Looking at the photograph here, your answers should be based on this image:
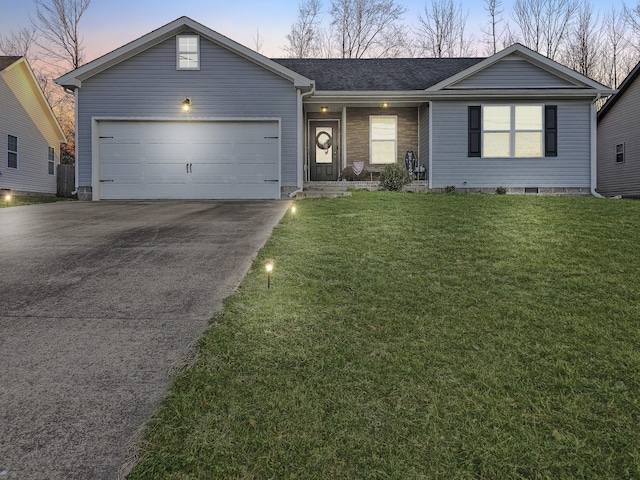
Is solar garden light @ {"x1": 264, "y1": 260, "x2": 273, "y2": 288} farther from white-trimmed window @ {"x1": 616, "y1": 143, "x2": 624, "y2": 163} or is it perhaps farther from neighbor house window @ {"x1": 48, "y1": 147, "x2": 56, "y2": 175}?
neighbor house window @ {"x1": 48, "y1": 147, "x2": 56, "y2": 175}

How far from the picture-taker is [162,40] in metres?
12.5

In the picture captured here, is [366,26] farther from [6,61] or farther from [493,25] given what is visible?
[6,61]

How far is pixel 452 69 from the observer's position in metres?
15.5

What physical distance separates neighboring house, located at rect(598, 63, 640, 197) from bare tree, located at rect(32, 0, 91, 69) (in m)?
28.6

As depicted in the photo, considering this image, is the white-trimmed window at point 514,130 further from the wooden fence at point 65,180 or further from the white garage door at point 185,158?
the wooden fence at point 65,180

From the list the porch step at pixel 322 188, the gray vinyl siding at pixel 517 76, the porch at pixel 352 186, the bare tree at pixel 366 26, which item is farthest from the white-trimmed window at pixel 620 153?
the bare tree at pixel 366 26

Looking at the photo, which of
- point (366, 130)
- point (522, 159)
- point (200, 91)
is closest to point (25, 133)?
point (200, 91)

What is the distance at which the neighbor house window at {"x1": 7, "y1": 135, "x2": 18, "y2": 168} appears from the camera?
17.1m

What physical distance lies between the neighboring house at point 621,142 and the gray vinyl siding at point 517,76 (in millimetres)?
5816

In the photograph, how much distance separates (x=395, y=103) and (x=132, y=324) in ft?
41.7

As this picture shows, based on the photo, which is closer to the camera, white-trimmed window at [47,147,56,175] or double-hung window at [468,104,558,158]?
double-hung window at [468,104,558,158]

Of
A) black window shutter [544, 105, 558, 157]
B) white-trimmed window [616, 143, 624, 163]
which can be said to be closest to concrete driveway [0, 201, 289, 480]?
black window shutter [544, 105, 558, 157]

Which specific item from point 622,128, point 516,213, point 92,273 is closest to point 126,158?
point 92,273

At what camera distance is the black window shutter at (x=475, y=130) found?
13.3m
